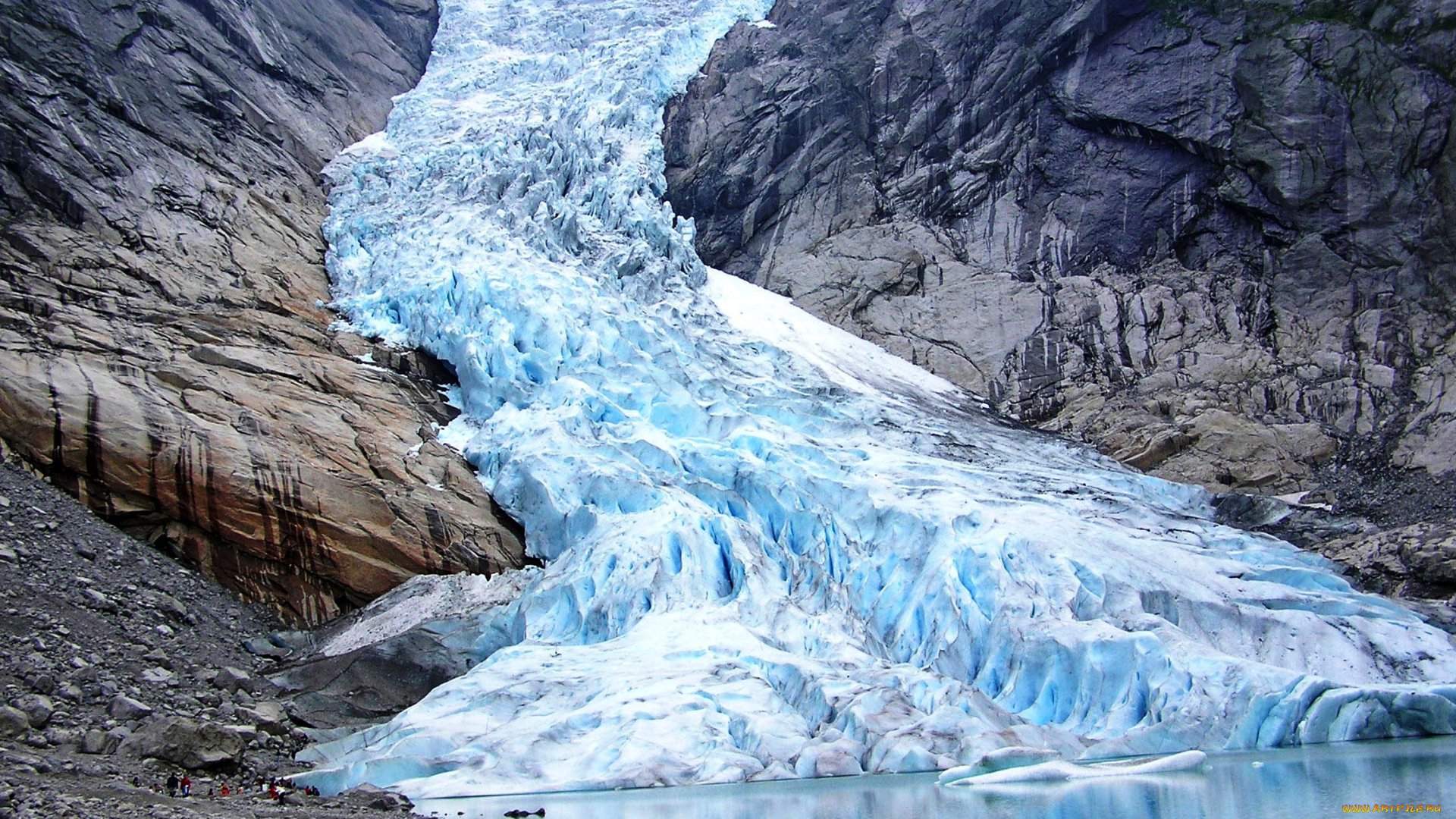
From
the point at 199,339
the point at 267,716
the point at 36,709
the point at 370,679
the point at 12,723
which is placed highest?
the point at 199,339

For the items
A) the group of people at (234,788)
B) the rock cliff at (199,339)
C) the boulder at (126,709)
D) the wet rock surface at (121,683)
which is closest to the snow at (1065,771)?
the wet rock surface at (121,683)

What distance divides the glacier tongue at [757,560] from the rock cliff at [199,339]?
1.17 m

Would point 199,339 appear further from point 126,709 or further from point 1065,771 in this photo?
point 1065,771

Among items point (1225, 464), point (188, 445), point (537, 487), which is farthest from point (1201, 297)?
point (188, 445)

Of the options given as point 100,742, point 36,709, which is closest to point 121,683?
point 36,709

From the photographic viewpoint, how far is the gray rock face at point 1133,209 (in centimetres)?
1762

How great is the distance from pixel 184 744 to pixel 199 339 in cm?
827

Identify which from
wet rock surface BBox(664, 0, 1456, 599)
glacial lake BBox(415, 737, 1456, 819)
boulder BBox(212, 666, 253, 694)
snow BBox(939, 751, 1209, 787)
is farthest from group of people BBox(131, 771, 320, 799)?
wet rock surface BBox(664, 0, 1456, 599)

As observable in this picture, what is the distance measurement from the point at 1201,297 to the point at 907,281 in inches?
223

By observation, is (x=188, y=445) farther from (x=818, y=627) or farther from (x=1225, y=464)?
(x=1225, y=464)

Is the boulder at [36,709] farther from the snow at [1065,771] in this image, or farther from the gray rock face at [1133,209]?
the gray rock face at [1133,209]

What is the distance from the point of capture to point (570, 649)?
39.6ft

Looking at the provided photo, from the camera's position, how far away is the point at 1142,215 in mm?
21375

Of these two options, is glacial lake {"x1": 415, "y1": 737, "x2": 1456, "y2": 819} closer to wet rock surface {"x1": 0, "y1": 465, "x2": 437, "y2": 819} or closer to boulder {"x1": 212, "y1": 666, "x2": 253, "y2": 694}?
wet rock surface {"x1": 0, "y1": 465, "x2": 437, "y2": 819}
